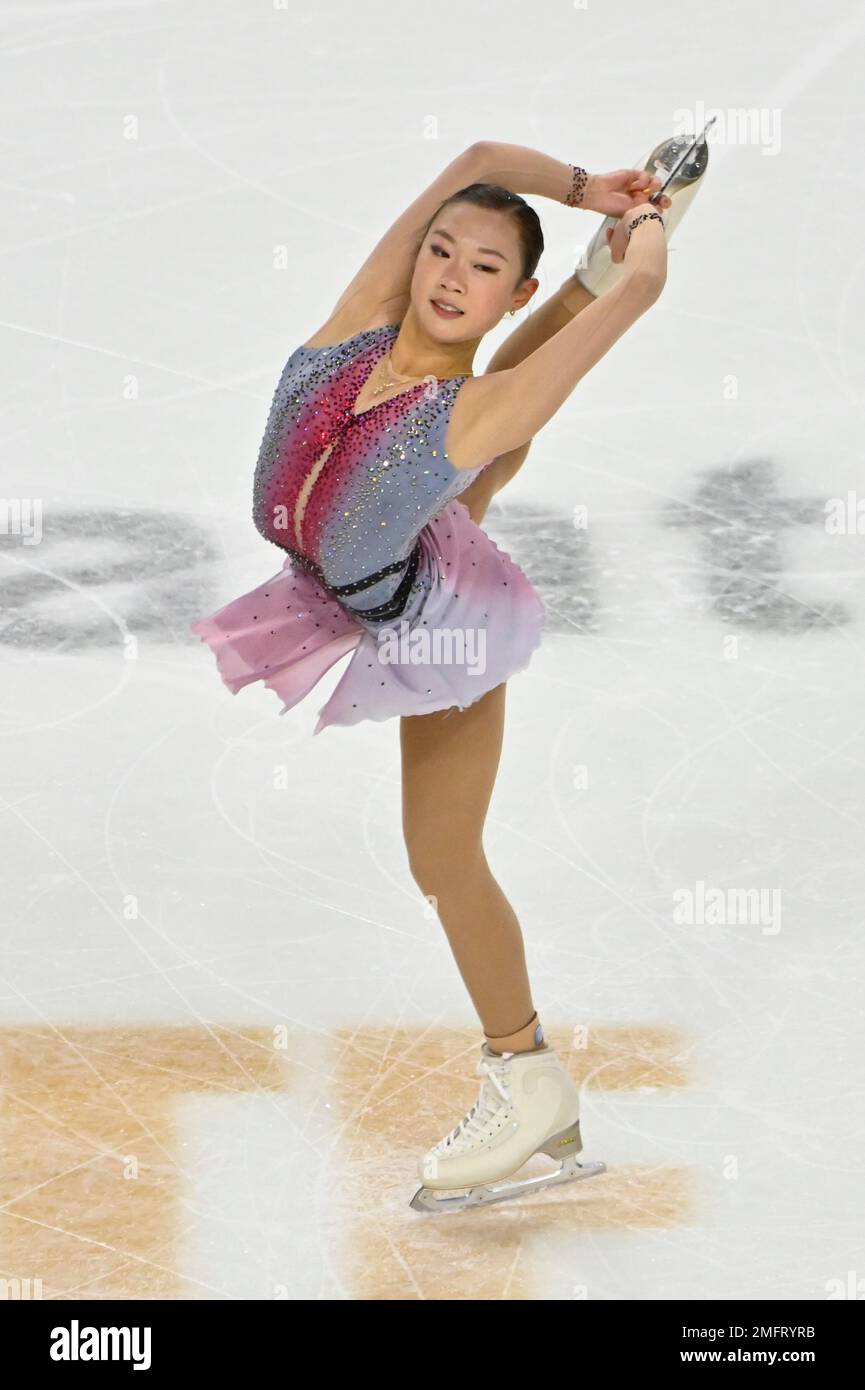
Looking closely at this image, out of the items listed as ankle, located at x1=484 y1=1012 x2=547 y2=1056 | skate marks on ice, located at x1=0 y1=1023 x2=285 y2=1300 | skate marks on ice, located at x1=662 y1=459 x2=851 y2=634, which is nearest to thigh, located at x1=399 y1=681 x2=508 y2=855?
ankle, located at x1=484 y1=1012 x2=547 y2=1056

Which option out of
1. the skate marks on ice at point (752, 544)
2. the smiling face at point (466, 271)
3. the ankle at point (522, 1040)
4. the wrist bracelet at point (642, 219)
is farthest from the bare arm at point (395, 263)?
the skate marks on ice at point (752, 544)

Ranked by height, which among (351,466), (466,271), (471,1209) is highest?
(466,271)

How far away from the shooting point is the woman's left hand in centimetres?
304

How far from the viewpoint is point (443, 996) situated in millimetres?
3600

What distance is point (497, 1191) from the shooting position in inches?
123

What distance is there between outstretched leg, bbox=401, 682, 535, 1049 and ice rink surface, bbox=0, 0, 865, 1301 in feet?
1.15

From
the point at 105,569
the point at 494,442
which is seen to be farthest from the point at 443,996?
the point at 105,569

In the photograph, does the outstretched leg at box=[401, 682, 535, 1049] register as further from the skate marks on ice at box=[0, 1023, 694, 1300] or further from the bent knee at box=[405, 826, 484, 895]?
the skate marks on ice at box=[0, 1023, 694, 1300]

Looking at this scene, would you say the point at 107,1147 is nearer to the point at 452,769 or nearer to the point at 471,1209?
the point at 471,1209

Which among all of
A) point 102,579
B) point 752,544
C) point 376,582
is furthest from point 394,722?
point 376,582

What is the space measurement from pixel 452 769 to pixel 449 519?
377mm

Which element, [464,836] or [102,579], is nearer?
[464,836]

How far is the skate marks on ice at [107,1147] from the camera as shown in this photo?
2871mm

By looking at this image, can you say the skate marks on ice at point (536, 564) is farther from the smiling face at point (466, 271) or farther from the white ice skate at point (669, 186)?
the smiling face at point (466, 271)
